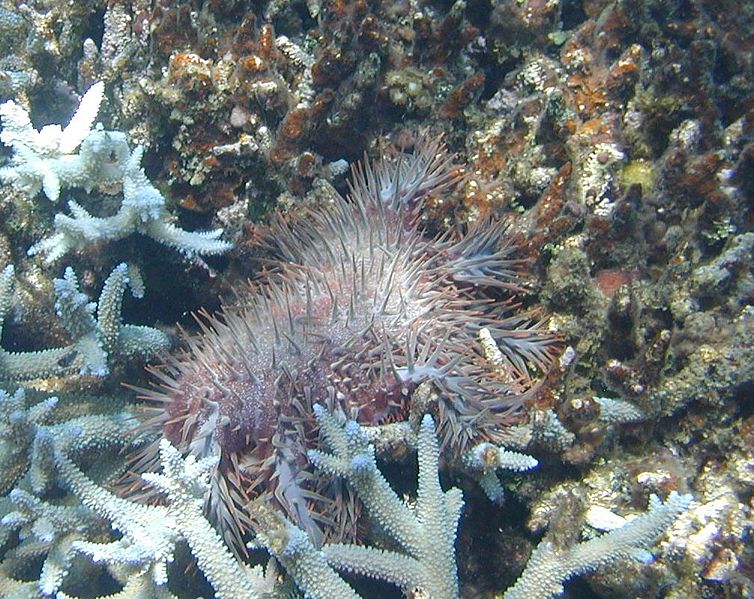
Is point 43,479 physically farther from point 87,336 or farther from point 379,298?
point 379,298

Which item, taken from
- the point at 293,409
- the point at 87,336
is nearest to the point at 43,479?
the point at 87,336

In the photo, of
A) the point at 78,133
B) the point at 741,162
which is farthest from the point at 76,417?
the point at 741,162

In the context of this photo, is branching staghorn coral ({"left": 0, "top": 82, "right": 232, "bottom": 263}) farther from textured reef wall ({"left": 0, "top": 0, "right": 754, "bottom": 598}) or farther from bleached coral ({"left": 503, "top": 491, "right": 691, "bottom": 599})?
bleached coral ({"left": 503, "top": 491, "right": 691, "bottom": 599})

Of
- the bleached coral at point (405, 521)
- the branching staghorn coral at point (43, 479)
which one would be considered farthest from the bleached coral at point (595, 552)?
the branching staghorn coral at point (43, 479)

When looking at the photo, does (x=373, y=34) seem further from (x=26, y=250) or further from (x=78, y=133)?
(x=26, y=250)

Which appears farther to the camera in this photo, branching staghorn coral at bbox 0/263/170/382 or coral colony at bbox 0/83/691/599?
branching staghorn coral at bbox 0/263/170/382

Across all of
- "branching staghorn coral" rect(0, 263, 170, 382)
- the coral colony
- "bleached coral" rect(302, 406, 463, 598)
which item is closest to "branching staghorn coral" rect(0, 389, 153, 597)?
the coral colony
